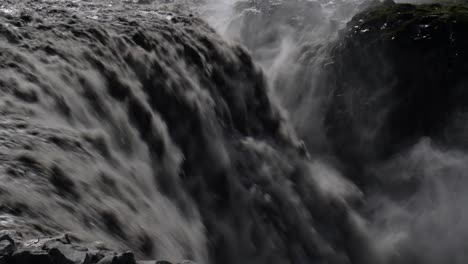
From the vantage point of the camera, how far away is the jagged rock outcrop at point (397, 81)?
14.8 meters

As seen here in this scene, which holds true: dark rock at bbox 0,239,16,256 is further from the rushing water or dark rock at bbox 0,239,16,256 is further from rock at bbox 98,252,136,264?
rock at bbox 98,252,136,264

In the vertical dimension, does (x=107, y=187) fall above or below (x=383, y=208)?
above

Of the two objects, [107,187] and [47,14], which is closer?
[107,187]

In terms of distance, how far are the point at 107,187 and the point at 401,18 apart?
1132 cm

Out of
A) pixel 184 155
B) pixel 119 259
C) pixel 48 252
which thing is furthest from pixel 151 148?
pixel 48 252

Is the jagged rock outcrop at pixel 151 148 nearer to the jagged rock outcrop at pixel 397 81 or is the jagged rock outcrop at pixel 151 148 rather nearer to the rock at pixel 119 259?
the rock at pixel 119 259

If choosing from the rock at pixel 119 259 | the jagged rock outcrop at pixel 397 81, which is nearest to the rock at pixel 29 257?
the rock at pixel 119 259

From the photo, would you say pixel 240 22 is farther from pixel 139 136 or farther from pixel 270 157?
pixel 139 136

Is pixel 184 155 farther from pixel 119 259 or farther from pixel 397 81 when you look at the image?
pixel 397 81

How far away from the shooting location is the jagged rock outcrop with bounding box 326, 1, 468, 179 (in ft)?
48.6

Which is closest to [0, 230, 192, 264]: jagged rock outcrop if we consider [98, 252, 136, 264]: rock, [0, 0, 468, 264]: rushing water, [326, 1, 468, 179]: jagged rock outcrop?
[98, 252, 136, 264]: rock

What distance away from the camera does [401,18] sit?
15.8 metres

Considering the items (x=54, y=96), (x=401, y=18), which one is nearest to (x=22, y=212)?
(x=54, y=96)

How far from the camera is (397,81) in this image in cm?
1552
